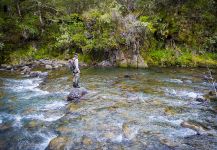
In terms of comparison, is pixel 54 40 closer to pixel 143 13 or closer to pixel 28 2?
pixel 28 2

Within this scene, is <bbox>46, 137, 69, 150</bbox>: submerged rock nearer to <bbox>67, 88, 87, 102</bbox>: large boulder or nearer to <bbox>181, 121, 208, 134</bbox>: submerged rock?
<bbox>181, 121, 208, 134</bbox>: submerged rock

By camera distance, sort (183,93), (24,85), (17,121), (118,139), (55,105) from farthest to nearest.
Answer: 1. (24,85)
2. (183,93)
3. (55,105)
4. (17,121)
5. (118,139)

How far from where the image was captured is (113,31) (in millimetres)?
27203

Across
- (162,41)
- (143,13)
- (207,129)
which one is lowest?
(207,129)

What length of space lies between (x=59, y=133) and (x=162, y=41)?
65.0ft

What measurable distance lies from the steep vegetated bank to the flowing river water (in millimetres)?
7168

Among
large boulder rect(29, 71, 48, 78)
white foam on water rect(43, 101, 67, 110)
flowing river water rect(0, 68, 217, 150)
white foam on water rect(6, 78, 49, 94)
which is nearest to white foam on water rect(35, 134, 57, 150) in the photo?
flowing river water rect(0, 68, 217, 150)

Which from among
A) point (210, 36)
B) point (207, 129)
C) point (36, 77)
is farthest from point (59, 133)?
point (210, 36)

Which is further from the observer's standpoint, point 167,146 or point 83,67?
point 83,67

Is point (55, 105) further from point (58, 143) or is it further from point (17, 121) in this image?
point (58, 143)

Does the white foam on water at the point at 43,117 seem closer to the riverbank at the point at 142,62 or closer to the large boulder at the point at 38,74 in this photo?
the large boulder at the point at 38,74

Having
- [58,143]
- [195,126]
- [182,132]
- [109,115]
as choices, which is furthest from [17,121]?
[195,126]

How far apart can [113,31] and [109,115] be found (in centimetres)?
1616

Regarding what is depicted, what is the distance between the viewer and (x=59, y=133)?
1015 cm
